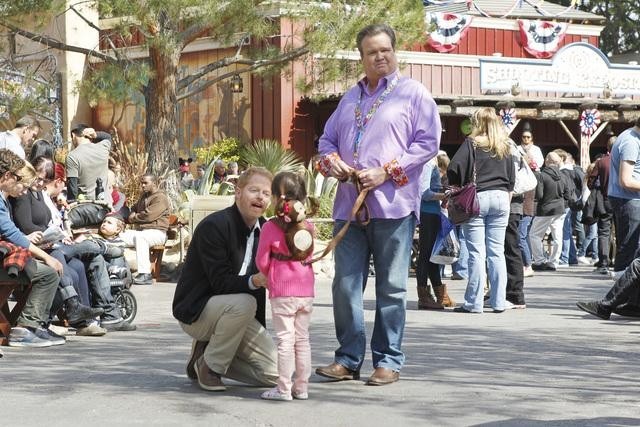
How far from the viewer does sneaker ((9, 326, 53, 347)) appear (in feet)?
30.6

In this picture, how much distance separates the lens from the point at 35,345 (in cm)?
933

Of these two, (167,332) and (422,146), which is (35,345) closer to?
(167,332)

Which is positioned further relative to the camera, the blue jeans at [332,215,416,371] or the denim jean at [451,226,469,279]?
the denim jean at [451,226,469,279]

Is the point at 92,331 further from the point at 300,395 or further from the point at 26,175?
the point at 300,395

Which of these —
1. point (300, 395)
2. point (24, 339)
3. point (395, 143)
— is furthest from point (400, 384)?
point (24, 339)

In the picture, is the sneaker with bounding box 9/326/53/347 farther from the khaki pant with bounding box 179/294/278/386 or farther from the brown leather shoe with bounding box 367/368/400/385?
the brown leather shoe with bounding box 367/368/400/385

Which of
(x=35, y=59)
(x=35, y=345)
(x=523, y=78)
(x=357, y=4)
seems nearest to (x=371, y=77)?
(x=35, y=345)

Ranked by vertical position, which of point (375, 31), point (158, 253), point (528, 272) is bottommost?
Answer: point (528, 272)

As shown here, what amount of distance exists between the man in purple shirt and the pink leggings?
50cm

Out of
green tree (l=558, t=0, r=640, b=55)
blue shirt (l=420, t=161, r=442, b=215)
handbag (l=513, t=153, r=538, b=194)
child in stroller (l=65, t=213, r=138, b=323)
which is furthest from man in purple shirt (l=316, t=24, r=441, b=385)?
green tree (l=558, t=0, r=640, b=55)

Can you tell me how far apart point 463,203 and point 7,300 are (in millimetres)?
3968

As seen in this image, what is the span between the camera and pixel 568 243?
64.1 ft

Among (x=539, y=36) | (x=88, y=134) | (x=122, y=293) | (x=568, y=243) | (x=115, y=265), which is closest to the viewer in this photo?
(x=122, y=293)

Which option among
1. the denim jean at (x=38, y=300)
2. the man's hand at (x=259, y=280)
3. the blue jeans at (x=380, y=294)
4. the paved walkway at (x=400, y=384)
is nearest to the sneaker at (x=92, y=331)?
the paved walkway at (x=400, y=384)
